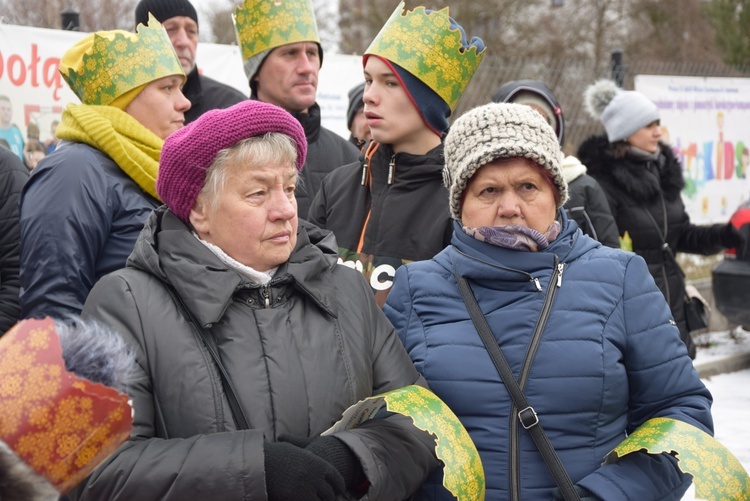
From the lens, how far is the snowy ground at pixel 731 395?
6059 mm

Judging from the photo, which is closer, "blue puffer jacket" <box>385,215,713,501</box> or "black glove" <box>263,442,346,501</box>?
"black glove" <box>263,442,346,501</box>

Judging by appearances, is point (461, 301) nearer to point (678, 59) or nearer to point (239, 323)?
point (239, 323)

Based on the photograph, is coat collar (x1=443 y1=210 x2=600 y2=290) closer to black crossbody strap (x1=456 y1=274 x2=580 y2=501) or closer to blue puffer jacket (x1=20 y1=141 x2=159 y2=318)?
black crossbody strap (x1=456 y1=274 x2=580 y2=501)

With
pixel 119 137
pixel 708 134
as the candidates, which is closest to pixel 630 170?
pixel 119 137

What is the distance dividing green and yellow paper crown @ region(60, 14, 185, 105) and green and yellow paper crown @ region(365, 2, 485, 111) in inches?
30.3

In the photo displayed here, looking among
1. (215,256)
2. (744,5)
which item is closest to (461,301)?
(215,256)

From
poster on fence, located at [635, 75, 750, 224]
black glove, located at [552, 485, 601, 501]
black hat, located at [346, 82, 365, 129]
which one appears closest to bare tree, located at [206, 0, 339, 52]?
poster on fence, located at [635, 75, 750, 224]

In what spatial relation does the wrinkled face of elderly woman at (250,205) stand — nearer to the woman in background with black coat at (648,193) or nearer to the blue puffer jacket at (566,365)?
the blue puffer jacket at (566,365)

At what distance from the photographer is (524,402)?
2.39m

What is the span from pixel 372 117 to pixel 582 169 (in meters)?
1.84

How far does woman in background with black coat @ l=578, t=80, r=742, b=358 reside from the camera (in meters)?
5.54

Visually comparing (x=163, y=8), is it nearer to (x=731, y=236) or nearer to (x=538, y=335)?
(x=538, y=335)

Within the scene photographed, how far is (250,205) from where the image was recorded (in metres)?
2.39

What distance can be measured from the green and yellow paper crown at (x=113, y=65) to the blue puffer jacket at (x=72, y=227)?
0.35 m
